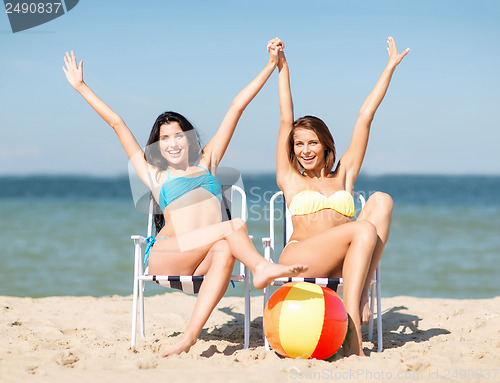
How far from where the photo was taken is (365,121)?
155 inches

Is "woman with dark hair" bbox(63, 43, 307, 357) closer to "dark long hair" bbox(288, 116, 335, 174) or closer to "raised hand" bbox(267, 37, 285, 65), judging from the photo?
"raised hand" bbox(267, 37, 285, 65)

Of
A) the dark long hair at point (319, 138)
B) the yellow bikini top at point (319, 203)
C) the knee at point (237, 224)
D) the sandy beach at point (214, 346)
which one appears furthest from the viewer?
the dark long hair at point (319, 138)

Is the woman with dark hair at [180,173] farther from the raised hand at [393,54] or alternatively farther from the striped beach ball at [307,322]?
the raised hand at [393,54]

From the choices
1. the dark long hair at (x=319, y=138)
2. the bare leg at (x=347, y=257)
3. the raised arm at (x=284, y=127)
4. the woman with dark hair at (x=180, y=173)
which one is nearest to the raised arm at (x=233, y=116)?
the woman with dark hair at (x=180, y=173)

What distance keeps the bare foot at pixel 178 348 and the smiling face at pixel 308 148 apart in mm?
1405

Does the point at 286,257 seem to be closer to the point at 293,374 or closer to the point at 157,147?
the point at 293,374

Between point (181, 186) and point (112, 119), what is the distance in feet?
2.15

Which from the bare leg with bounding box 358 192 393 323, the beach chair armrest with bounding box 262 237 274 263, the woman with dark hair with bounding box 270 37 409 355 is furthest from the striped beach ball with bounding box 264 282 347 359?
the beach chair armrest with bounding box 262 237 274 263

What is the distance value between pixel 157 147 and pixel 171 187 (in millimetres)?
294

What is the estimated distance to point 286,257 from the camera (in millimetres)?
3566

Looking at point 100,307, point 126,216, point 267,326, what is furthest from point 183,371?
point 126,216

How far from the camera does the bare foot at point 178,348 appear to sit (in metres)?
3.18

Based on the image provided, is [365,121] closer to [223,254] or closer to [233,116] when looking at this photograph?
[233,116]

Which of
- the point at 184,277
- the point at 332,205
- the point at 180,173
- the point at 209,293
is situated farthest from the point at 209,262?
the point at 332,205
